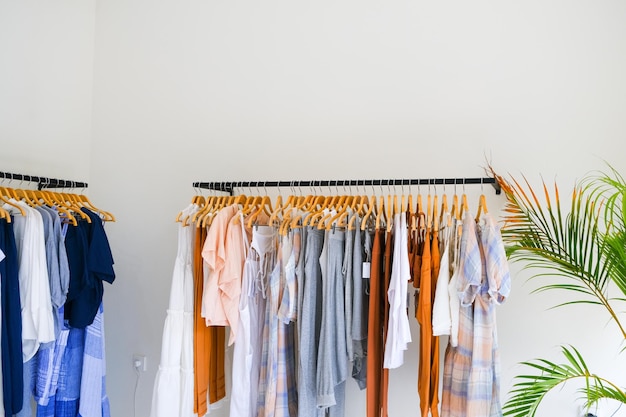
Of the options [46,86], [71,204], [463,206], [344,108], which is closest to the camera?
[463,206]

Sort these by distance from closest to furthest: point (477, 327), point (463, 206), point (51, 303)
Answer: point (477, 327)
point (463, 206)
point (51, 303)

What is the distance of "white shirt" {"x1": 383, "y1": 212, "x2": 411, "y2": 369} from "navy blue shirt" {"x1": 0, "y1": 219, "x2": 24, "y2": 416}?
1.44 meters

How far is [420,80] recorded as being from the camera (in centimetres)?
220

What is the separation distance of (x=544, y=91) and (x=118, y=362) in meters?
2.71

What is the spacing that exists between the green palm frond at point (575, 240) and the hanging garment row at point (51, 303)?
1.77m

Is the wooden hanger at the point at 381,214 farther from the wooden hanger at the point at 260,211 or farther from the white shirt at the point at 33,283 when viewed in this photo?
the white shirt at the point at 33,283

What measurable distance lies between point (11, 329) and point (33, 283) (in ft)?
0.62

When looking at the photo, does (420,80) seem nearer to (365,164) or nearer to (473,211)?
(365,164)

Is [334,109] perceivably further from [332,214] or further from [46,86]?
[46,86]

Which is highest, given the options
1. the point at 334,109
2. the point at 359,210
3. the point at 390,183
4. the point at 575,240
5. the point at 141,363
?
the point at 334,109

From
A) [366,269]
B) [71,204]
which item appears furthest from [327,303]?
[71,204]

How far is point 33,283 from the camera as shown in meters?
1.95

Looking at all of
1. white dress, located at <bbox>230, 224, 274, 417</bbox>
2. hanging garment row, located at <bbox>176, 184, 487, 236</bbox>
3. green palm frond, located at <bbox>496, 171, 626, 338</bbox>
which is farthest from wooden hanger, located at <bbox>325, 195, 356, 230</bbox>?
green palm frond, located at <bbox>496, 171, 626, 338</bbox>

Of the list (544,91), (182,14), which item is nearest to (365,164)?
(544,91)
